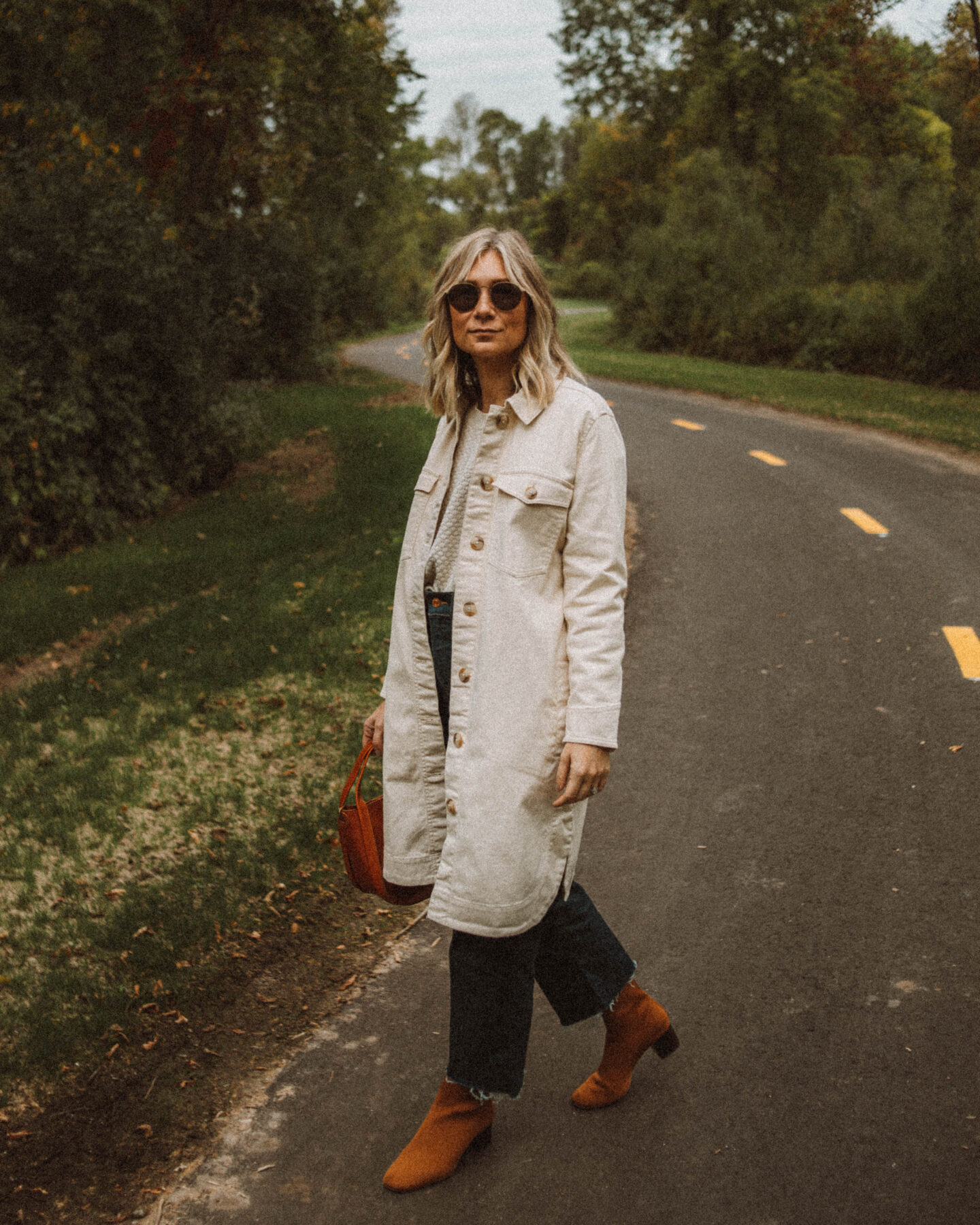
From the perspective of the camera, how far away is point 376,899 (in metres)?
4.24

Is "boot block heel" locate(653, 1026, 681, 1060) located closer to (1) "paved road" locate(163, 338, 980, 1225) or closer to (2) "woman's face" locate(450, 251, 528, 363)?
(1) "paved road" locate(163, 338, 980, 1225)

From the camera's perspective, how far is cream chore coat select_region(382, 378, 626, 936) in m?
2.48

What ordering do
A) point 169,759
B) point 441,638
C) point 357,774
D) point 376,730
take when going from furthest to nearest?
1. point 169,759
2. point 376,730
3. point 357,774
4. point 441,638

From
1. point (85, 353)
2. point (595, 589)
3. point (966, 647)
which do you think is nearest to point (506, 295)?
point (595, 589)

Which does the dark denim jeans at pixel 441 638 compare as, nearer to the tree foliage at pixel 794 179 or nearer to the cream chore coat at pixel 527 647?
the cream chore coat at pixel 527 647

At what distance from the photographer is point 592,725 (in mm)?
2430

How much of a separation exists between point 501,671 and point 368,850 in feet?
2.23

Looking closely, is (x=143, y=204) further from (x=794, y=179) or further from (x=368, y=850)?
(x=794, y=179)

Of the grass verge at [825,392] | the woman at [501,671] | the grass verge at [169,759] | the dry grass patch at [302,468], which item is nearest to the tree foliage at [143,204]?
the dry grass patch at [302,468]

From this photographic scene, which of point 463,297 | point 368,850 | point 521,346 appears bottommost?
point 368,850

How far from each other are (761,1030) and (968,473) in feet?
31.4

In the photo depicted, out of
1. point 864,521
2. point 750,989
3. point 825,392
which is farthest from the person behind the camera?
point 825,392

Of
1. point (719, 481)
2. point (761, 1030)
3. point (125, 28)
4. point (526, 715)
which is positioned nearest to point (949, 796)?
point (761, 1030)

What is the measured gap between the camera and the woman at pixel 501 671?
8.15 feet
